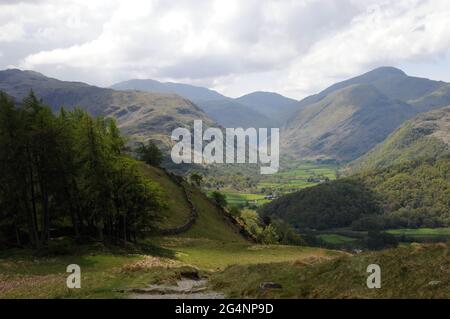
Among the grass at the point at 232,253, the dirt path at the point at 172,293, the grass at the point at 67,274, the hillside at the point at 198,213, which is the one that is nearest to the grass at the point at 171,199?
the hillside at the point at 198,213

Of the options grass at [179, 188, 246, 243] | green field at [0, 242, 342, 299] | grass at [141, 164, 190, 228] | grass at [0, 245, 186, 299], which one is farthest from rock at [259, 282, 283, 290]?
grass at [179, 188, 246, 243]

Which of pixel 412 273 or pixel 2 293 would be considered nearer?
pixel 412 273

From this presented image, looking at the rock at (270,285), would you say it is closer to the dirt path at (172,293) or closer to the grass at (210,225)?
the dirt path at (172,293)

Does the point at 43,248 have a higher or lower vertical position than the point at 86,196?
lower

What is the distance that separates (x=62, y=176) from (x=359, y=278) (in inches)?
1624

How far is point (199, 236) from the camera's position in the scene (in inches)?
3784

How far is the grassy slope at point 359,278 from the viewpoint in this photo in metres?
23.5

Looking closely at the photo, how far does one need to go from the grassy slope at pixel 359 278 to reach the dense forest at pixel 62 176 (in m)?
30.9

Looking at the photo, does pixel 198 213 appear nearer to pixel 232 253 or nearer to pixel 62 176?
pixel 232 253
